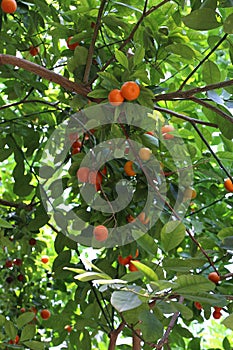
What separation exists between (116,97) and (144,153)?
21cm

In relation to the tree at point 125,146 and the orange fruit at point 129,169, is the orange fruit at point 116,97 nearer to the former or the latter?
the tree at point 125,146

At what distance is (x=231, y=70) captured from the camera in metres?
1.42

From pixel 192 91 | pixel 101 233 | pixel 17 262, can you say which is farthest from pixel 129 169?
pixel 17 262

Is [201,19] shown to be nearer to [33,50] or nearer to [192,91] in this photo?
[192,91]

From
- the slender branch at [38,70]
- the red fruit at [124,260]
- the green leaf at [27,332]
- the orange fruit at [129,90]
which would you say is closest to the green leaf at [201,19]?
the orange fruit at [129,90]

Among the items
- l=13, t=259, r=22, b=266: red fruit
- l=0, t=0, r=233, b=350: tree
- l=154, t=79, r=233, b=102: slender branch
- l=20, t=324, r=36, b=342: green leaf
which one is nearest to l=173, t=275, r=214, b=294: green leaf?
l=0, t=0, r=233, b=350: tree

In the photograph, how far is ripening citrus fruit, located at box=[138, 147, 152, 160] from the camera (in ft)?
3.84

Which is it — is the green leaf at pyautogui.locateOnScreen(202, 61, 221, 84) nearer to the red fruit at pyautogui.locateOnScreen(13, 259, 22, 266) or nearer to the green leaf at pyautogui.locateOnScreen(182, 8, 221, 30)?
the green leaf at pyautogui.locateOnScreen(182, 8, 221, 30)

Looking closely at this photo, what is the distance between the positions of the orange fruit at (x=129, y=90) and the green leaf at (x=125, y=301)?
39 centimetres

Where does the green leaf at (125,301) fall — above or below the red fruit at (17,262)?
above

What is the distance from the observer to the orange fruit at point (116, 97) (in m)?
0.99

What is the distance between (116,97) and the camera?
Result: 3.25 ft

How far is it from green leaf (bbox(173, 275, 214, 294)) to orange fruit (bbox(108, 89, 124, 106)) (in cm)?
37

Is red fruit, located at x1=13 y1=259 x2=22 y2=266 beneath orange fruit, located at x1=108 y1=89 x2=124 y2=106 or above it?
beneath
